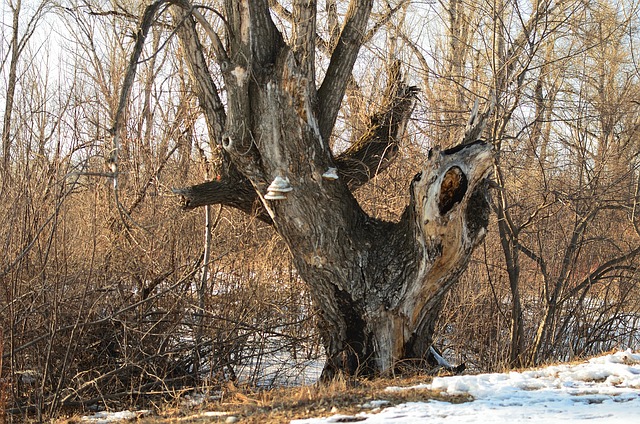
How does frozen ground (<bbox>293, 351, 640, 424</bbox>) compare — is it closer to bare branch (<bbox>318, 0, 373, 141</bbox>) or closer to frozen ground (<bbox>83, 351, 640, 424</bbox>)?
frozen ground (<bbox>83, 351, 640, 424</bbox>)

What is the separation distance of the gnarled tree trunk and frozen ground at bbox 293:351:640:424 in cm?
168

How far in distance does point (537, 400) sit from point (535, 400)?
1 cm

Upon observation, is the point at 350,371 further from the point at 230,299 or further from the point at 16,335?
the point at 16,335

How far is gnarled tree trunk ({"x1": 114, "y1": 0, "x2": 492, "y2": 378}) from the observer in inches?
249

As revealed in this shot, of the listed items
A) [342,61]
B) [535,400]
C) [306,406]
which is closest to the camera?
[535,400]

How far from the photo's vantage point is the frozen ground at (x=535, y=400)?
352 cm

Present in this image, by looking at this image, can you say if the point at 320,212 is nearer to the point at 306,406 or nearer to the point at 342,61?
the point at 342,61

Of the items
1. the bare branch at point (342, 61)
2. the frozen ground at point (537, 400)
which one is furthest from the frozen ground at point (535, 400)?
the bare branch at point (342, 61)

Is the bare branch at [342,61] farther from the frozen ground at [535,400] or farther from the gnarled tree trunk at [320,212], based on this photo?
the frozen ground at [535,400]

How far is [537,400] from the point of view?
399 cm

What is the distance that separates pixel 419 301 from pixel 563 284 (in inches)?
129

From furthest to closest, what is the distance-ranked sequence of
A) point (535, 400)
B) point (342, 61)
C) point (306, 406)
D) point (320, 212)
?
point (342, 61)
point (320, 212)
point (306, 406)
point (535, 400)

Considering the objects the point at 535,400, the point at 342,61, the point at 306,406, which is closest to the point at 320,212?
the point at 342,61

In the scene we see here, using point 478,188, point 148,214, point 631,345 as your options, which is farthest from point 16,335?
point 631,345
